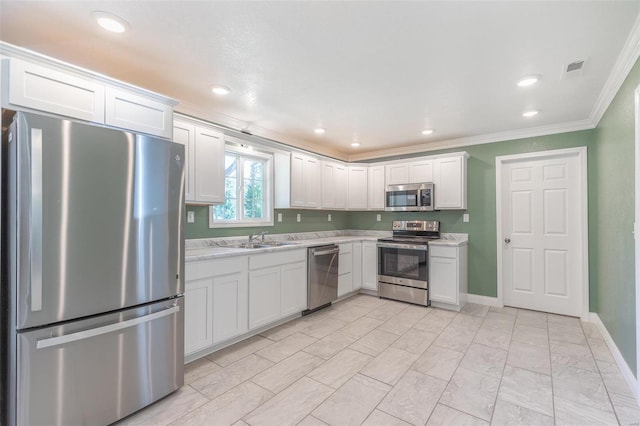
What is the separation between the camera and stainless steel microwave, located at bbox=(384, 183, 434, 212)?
4480 millimetres

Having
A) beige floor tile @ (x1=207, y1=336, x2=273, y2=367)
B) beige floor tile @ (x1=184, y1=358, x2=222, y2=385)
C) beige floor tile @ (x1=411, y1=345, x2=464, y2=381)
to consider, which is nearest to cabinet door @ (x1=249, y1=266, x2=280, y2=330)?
beige floor tile @ (x1=207, y1=336, x2=273, y2=367)

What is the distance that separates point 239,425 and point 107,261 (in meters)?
1.26

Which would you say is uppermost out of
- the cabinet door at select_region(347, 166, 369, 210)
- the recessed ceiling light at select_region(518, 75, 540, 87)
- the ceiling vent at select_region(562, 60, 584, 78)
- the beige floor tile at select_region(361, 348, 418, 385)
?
the ceiling vent at select_region(562, 60, 584, 78)

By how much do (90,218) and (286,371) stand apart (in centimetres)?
180

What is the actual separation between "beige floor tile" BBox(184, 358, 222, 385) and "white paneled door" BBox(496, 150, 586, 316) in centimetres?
390

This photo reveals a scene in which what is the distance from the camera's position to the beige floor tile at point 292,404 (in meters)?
1.87

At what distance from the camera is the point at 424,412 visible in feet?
6.40

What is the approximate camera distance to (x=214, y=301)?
8.77ft

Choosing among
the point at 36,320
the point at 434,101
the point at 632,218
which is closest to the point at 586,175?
the point at 632,218

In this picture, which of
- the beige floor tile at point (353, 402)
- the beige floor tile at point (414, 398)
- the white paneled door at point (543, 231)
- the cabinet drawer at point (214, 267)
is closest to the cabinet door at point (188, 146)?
the cabinet drawer at point (214, 267)

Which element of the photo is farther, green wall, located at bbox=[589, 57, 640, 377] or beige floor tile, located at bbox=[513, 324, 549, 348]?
beige floor tile, located at bbox=[513, 324, 549, 348]

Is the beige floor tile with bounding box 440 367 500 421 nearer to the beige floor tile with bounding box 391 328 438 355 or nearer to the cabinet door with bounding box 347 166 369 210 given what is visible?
the beige floor tile with bounding box 391 328 438 355

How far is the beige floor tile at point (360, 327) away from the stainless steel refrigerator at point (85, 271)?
1775 millimetres

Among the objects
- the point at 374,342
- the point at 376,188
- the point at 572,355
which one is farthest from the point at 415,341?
the point at 376,188
